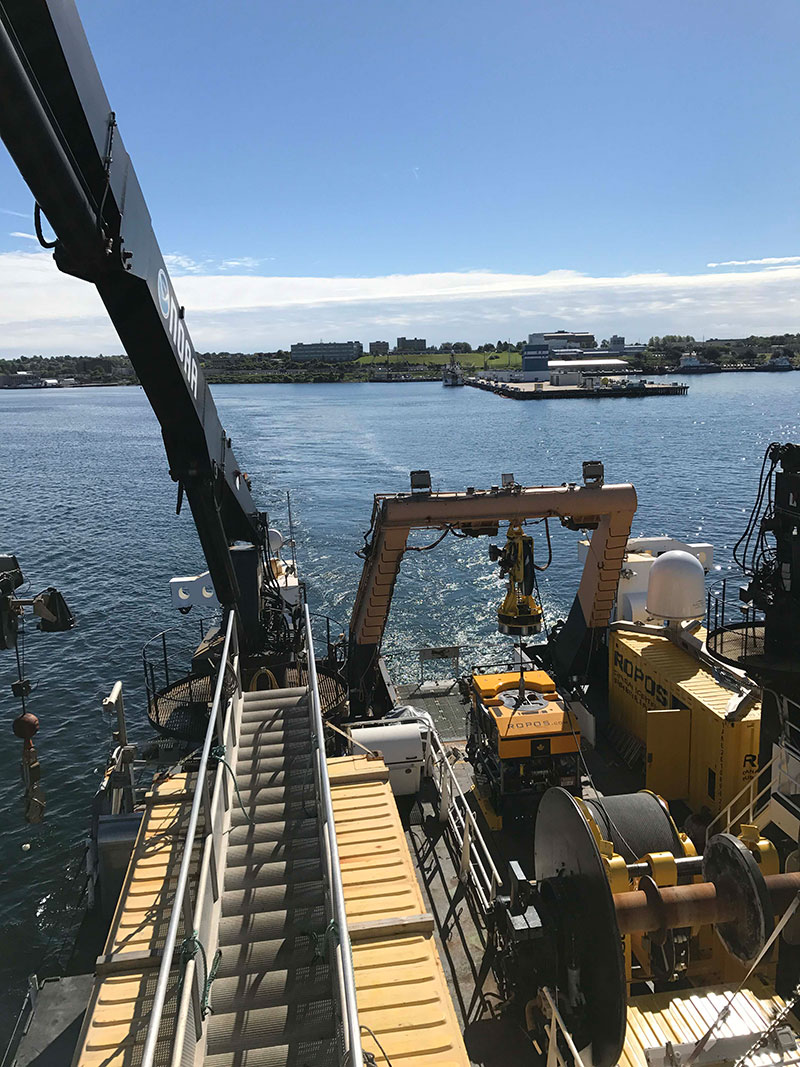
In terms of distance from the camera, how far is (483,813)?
16.5 metres

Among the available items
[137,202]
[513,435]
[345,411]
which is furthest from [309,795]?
[345,411]

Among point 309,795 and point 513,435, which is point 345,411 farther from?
point 309,795

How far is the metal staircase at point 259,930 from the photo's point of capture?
22.6 ft

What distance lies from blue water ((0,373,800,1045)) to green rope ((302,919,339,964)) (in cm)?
1030

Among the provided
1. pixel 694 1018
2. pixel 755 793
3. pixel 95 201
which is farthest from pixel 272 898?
pixel 755 793

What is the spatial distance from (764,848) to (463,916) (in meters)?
5.72

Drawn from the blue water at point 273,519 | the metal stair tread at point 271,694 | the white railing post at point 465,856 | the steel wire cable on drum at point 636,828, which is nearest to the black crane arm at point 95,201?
the metal stair tread at point 271,694

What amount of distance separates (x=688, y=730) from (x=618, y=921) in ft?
32.4

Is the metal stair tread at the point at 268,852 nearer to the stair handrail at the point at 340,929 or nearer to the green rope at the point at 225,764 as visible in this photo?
the stair handrail at the point at 340,929

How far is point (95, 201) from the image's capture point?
9.57 m

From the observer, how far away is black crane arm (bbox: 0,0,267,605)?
7.95 metres

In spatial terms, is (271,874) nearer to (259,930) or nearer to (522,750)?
(259,930)

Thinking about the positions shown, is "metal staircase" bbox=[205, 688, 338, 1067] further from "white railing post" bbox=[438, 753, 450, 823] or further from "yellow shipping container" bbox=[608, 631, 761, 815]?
"yellow shipping container" bbox=[608, 631, 761, 815]

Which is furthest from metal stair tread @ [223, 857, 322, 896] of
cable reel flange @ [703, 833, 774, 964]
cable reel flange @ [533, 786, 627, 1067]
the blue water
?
the blue water
